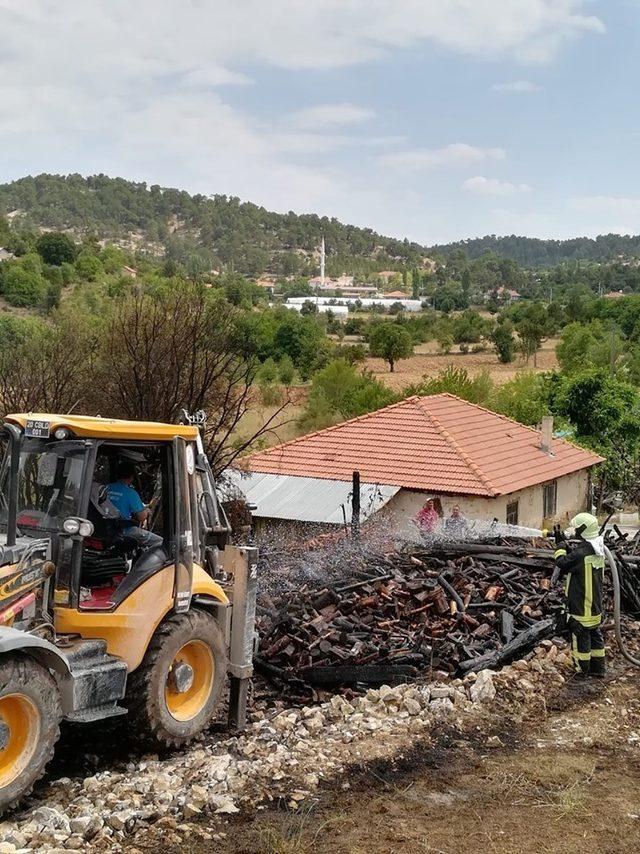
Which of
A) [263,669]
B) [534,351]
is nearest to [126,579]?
[263,669]

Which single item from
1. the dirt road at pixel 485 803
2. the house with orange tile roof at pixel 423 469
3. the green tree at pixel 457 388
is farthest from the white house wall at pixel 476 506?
the dirt road at pixel 485 803

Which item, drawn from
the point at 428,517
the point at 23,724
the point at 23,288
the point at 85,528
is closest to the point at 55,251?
the point at 23,288

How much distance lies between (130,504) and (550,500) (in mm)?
22445

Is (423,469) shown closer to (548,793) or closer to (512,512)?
(512,512)

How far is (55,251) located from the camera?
285ft

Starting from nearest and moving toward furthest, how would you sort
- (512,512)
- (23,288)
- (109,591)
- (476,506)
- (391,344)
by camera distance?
(109,591) < (476,506) < (512,512) < (23,288) < (391,344)

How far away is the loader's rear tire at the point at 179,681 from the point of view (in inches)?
282

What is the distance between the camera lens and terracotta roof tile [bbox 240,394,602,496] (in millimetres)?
24844

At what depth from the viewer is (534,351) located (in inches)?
3007

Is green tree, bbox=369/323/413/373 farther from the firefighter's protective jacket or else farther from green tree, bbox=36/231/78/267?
the firefighter's protective jacket

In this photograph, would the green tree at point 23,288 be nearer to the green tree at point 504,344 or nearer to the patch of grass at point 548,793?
the green tree at point 504,344

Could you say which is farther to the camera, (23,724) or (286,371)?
(286,371)

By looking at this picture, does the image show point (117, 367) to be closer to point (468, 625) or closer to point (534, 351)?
point (468, 625)

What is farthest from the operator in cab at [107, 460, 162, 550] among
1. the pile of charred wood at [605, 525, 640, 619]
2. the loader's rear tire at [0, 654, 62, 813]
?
the pile of charred wood at [605, 525, 640, 619]
